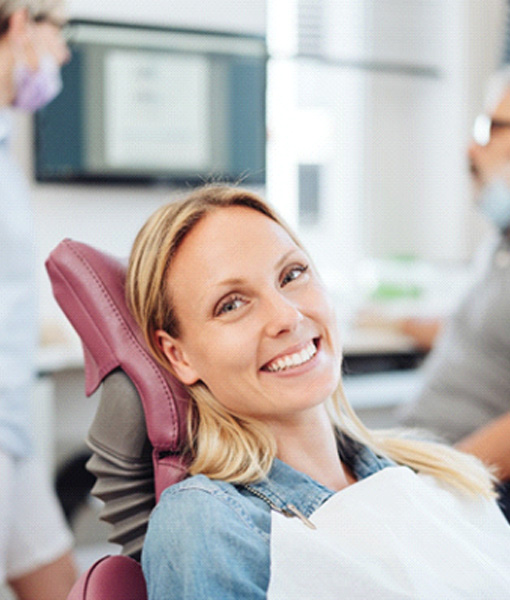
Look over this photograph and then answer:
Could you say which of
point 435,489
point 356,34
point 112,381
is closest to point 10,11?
point 112,381

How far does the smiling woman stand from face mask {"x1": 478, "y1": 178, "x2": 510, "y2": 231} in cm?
102

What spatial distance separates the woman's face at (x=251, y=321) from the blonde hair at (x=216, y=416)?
2cm

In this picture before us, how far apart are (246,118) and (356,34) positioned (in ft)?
2.28

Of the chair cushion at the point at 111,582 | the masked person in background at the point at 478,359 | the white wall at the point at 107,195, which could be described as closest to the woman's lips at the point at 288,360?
the chair cushion at the point at 111,582

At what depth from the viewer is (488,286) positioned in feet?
6.14

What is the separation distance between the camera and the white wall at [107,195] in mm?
2643

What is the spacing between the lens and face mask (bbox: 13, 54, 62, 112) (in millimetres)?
1773

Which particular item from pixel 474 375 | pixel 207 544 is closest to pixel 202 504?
pixel 207 544

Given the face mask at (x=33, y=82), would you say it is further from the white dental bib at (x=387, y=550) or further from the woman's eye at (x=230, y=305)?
the white dental bib at (x=387, y=550)

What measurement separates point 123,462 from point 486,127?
54.8 inches

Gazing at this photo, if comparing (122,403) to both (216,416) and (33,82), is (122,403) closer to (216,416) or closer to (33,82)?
(216,416)

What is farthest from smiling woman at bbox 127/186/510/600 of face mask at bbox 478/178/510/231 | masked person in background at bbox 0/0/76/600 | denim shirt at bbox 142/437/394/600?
face mask at bbox 478/178/510/231

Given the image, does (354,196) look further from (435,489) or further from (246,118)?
(435,489)

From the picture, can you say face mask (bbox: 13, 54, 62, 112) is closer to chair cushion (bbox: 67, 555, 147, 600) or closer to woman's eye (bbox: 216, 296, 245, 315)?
woman's eye (bbox: 216, 296, 245, 315)
